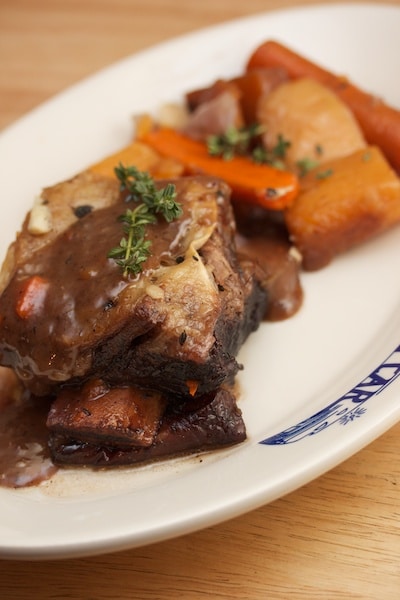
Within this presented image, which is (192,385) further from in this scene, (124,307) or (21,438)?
(21,438)

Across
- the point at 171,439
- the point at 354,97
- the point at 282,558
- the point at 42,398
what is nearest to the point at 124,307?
the point at 171,439

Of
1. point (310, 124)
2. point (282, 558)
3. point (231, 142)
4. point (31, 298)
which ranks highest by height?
point (310, 124)

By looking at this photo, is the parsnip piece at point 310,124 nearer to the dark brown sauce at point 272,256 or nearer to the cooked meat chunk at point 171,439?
the dark brown sauce at point 272,256

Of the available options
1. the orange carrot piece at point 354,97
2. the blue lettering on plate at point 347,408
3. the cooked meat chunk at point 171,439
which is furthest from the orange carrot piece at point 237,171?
the cooked meat chunk at point 171,439

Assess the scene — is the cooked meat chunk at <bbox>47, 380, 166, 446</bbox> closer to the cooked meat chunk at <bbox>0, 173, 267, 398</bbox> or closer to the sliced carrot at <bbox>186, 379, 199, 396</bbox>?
the cooked meat chunk at <bbox>0, 173, 267, 398</bbox>

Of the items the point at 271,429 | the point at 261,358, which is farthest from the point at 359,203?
the point at 271,429

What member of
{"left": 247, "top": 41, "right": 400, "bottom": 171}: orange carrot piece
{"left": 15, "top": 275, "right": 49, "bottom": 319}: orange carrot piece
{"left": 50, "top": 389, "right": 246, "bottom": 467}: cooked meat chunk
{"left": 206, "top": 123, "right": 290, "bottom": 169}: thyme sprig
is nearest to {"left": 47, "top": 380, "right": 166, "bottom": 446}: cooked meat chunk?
{"left": 50, "top": 389, "right": 246, "bottom": 467}: cooked meat chunk
